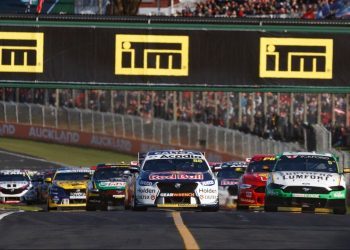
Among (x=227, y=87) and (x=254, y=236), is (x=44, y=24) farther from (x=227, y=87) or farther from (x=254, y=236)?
(x=254, y=236)

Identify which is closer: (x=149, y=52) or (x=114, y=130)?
(x=149, y=52)

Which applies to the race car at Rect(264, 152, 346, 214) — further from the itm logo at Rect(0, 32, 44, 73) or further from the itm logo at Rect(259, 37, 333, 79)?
the itm logo at Rect(0, 32, 44, 73)

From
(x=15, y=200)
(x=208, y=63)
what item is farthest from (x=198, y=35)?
(x=15, y=200)

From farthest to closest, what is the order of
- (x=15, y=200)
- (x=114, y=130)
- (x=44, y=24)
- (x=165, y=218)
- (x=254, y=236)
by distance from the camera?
(x=114, y=130), (x=15, y=200), (x=44, y=24), (x=165, y=218), (x=254, y=236)

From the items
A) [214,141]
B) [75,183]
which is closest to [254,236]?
[75,183]

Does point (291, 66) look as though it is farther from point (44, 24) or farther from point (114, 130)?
point (114, 130)

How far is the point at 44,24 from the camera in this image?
33.9m

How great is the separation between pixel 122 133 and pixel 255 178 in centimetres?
3082

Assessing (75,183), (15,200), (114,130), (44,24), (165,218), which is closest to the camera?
(165,218)

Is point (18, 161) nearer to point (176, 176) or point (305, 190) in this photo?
point (176, 176)

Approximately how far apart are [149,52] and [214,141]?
20.3 meters

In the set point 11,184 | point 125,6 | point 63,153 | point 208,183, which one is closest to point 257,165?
point 208,183

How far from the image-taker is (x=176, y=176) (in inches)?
1074

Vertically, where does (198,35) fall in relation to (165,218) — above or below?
above
